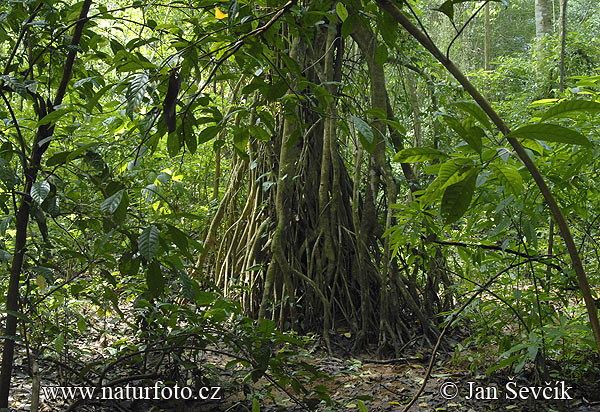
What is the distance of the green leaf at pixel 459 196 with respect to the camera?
2.55 ft

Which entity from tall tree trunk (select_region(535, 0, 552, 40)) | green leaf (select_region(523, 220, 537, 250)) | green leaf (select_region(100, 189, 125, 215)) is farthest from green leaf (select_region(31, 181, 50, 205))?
tall tree trunk (select_region(535, 0, 552, 40))

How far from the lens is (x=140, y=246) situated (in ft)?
3.75

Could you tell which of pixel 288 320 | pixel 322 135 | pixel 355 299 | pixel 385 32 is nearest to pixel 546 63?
pixel 322 135

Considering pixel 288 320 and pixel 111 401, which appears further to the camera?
pixel 288 320

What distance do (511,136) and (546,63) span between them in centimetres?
659

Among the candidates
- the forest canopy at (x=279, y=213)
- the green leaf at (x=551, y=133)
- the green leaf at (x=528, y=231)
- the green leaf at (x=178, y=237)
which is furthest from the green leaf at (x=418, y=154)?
the green leaf at (x=528, y=231)

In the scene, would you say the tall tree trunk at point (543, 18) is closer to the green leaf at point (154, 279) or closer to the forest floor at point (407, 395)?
the forest floor at point (407, 395)

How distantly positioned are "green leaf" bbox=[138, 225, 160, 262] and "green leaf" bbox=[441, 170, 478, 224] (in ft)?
2.22

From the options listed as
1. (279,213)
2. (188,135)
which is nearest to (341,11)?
(188,135)

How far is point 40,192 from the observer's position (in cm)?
129

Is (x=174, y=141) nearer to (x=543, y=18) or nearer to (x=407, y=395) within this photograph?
(x=407, y=395)

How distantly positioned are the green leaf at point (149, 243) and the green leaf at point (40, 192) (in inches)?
12.4

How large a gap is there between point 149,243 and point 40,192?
369mm

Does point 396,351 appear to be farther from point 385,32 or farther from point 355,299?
point 385,32
